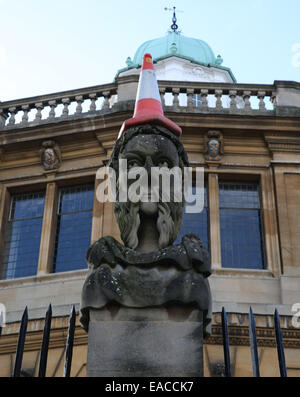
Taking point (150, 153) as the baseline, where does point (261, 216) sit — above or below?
above

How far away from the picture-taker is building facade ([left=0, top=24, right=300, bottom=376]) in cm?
1325

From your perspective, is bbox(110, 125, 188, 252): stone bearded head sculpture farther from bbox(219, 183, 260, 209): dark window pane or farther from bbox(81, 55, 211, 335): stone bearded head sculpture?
bbox(219, 183, 260, 209): dark window pane

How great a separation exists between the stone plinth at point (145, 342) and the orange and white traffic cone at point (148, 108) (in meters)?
1.55

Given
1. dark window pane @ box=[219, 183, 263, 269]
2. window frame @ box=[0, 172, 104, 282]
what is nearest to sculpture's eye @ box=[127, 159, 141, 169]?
window frame @ box=[0, 172, 104, 282]

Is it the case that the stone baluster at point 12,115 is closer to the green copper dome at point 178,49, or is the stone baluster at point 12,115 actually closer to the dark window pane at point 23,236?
the dark window pane at point 23,236

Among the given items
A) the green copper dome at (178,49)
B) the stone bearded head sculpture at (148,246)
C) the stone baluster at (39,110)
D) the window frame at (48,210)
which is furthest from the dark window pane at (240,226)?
the green copper dome at (178,49)

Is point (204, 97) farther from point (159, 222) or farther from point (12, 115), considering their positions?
point (159, 222)

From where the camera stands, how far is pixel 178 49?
2827 centimetres

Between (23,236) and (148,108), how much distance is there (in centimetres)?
1040

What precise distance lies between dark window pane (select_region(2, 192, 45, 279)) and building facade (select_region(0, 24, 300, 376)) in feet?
0.09

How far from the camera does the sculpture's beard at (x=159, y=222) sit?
450cm

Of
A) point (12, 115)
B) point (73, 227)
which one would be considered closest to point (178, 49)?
point (12, 115)

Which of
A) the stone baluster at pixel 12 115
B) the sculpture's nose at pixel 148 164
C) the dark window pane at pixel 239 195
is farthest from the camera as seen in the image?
the stone baluster at pixel 12 115

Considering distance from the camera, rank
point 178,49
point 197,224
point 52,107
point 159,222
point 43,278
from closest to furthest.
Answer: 1. point 159,222
2. point 43,278
3. point 197,224
4. point 52,107
5. point 178,49
